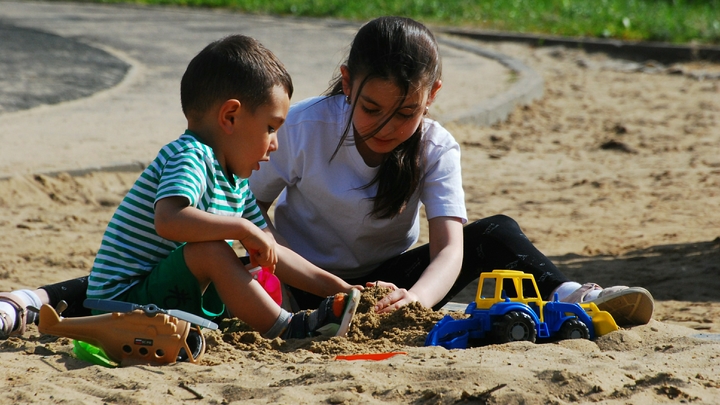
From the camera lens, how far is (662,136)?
759 centimetres

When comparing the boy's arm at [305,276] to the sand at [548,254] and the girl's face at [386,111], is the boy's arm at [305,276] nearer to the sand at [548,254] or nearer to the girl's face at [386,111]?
the sand at [548,254]

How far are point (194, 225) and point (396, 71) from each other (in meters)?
0.83

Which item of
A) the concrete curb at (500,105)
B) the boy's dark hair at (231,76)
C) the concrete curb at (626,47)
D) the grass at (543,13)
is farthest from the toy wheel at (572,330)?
the grass at (543,13)

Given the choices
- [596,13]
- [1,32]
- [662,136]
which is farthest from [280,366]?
[596,13]

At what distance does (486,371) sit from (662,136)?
5.73 metres

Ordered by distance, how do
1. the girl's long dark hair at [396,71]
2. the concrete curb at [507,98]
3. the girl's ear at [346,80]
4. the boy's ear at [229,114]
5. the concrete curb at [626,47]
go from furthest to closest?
the concrete curb at [626,47], the concrete curb at [507,98], the girl's ear at [346,80], the girl's long dark hair at [396,71], the boy's ear at [229,114]

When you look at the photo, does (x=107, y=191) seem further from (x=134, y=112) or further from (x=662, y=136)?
(x=662, y=136)

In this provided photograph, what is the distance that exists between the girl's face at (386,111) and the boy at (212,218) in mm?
247

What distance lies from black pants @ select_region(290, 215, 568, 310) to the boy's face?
26.3 inches

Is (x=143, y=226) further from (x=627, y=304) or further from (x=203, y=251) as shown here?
(x=627, y=304)

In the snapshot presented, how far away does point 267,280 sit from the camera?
3092mm

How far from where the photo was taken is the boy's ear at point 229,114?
2879 millimetres

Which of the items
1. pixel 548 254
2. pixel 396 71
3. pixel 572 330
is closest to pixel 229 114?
pixel 396 71

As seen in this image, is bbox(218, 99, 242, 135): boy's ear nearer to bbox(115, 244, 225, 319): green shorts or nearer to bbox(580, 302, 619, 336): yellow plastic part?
bbox(115, 244, 225, 319): green shorts
